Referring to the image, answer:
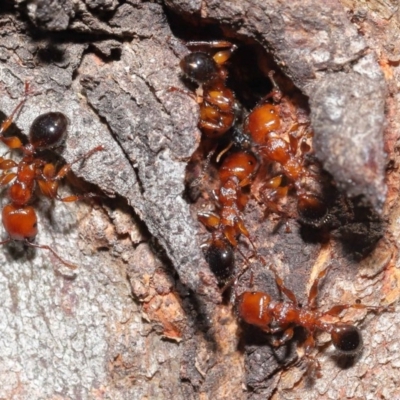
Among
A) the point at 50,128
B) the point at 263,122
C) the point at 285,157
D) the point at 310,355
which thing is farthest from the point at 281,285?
the point at 50,128

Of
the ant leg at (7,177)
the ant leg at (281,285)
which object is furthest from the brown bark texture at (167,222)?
the ant leg at (7,177)

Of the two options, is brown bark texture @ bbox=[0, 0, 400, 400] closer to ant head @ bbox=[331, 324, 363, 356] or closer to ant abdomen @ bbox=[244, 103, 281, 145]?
ant head @ bbox=[331, 324, 363, 356]

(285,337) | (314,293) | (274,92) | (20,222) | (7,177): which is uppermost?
(274,92)

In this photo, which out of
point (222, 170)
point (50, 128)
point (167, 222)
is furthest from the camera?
point (222, 170)

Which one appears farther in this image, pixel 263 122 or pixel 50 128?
pixel 263 122

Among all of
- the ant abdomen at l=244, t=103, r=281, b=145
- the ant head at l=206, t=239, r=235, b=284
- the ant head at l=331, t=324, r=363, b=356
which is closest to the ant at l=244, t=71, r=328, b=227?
the ant abdomen at l=244, t=103, r=281, b=145

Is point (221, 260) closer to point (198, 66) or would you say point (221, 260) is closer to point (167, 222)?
point (167, 222)

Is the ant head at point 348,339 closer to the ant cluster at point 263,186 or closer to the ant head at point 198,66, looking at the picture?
the ant cluster at point 263,186
